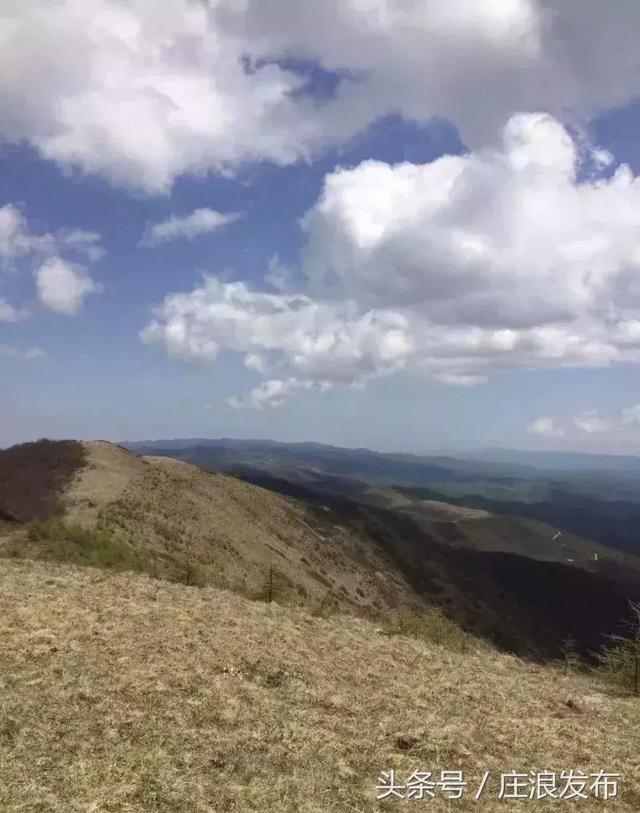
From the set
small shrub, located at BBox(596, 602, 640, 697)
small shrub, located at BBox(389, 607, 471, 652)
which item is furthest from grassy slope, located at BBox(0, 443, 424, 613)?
small shrub, located at BBox(596, 602, 640, 697)

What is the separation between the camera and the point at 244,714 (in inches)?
612

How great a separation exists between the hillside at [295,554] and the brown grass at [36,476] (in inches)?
23.9

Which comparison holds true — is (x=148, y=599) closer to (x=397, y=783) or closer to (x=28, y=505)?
(x=397, y=783)

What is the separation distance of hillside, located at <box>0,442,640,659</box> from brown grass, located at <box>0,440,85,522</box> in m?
0.61

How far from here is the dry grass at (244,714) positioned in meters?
12.0

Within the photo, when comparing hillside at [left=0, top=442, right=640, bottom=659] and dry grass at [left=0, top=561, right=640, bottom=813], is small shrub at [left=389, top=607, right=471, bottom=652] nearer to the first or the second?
hillside at [left=0, top=442, right=640, bottom=659]

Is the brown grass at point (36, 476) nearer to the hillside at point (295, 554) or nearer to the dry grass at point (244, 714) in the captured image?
the hillside at point (295, 554)

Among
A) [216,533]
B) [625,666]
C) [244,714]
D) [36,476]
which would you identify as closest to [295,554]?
[216,533]

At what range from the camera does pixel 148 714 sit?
1475cm

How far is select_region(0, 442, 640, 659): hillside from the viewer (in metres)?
46.2

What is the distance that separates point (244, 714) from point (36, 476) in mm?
58552

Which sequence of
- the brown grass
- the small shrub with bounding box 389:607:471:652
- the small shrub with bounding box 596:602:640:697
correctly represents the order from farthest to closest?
1. the brown grass
2. the small shrub with bounding box 389:607:471:652
3. the small shrub with bounding box 596:602:640:697

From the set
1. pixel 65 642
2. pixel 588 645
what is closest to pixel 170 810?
pixel 65 642

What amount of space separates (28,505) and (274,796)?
49.0 m
